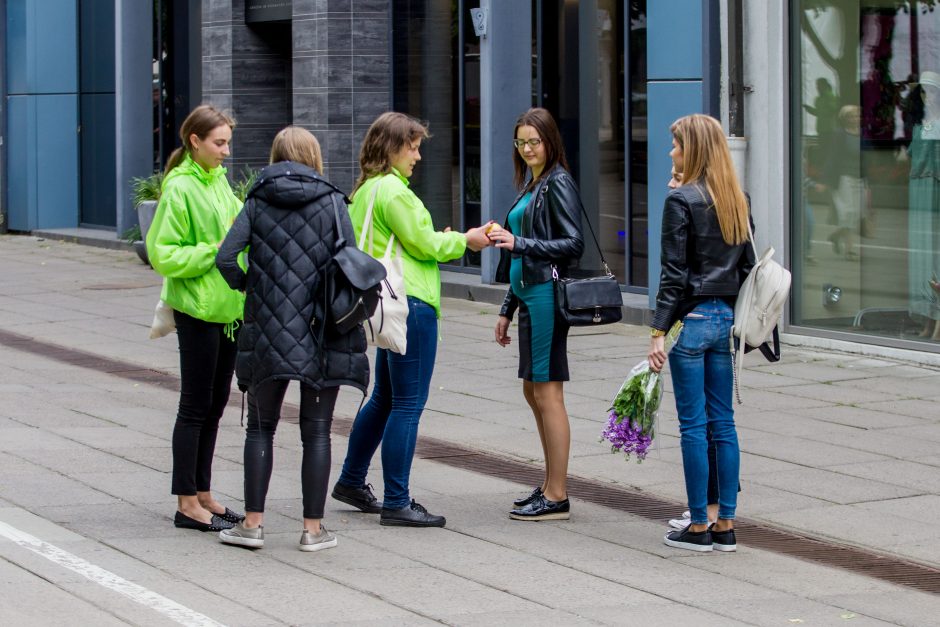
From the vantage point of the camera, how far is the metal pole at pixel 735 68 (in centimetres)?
1228

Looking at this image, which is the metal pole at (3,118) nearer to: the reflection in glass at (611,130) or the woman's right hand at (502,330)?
the reflection in glass at (611,130)

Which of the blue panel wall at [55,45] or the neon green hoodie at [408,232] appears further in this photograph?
the blue panel wall at [55,45]

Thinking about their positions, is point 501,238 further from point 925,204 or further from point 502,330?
point 925,204

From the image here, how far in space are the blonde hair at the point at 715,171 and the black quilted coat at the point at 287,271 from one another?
1.42 metres

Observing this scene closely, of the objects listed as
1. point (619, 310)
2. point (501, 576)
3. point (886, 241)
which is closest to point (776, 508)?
point (619, 310)

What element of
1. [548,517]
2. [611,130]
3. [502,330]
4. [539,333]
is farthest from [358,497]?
[611,130]

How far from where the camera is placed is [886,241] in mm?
11906

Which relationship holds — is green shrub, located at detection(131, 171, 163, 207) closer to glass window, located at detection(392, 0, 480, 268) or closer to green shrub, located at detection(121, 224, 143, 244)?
green shrub, located at detection(121, 224, 143, 244)

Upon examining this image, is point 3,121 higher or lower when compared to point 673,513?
higher

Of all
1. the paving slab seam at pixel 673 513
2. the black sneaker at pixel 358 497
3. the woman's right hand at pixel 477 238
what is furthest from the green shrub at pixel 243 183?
the woman's right hand at pixel 477 238

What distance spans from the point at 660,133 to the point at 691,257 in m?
6.98

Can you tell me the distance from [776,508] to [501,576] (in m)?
1.78

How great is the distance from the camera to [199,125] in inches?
259

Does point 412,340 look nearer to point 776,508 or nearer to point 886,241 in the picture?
point 776,508
